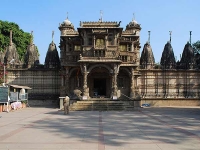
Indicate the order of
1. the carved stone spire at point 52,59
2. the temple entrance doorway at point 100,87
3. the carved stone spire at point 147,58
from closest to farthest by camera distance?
the temple entrance doorway at point 100,87, the carved stone spire at point 52,59, the carved stone spire at point 147,58

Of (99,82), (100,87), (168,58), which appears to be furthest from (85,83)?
(168,58)

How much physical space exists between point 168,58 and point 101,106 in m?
18.5

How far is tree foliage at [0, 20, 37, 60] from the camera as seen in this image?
5556 cm

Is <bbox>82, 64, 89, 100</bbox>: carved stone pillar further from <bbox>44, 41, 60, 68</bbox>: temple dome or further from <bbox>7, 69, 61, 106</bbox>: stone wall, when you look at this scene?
<bbox>44, 41, 60, 68</bbox>: temple dome

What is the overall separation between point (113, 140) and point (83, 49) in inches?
930

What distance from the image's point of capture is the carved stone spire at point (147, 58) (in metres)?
40.8

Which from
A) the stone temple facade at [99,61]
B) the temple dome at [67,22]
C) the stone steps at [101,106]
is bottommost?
the stone steps at [101,106]

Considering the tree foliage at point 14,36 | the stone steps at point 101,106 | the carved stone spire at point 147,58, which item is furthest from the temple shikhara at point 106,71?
the tree foliage at point 14,36

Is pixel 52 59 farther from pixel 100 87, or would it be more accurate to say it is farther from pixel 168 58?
pixel 168 58

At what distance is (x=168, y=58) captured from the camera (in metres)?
42.9

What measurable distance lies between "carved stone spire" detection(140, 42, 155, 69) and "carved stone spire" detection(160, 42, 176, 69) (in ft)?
6.70

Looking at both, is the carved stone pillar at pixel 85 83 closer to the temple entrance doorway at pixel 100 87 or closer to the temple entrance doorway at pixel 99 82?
the temple entrance doorway at pixel 99 82

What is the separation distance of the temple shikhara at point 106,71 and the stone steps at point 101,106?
2.58 feet

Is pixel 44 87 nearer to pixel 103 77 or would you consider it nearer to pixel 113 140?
pixel 103 77
